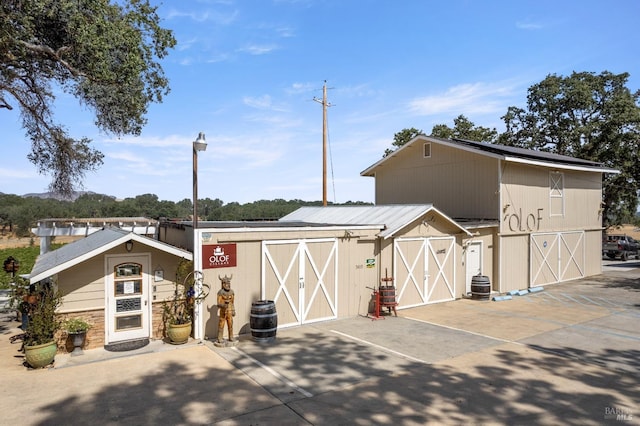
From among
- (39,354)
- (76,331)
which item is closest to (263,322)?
(76,331)

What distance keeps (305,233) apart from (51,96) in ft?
29.7

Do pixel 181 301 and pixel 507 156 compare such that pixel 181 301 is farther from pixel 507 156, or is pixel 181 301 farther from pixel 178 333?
pixel 507 156

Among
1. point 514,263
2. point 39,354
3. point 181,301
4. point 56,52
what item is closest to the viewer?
point 39,354

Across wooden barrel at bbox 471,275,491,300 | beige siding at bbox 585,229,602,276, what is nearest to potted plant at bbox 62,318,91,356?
wooden barrel at bbox 471,275,491,300

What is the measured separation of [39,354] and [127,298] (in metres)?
2.03

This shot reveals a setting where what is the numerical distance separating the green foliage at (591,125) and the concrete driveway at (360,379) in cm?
2247

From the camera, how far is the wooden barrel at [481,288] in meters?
15.0

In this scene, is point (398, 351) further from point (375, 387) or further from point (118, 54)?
point (118, 54)

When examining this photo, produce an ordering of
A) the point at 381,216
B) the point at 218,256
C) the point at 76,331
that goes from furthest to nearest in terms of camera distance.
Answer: the point at 381,216, the point at 218,256, the point at 76,331

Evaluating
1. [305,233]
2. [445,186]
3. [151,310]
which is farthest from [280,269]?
[445,186]

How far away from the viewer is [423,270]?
14.2m

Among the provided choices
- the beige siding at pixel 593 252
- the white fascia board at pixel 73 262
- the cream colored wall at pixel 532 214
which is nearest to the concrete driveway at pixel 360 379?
the white fascia board at pixel 73 262

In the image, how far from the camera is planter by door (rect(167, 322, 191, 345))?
9594 millimetres

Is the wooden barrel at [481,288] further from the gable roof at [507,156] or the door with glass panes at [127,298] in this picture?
the door with glass panes at [127,298]
